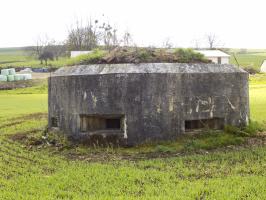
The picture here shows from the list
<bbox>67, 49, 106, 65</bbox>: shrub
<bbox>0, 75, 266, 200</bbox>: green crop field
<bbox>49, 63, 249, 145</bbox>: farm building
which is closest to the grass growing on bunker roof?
<bbox>67, 49, 106, 65</bbox>: shrub

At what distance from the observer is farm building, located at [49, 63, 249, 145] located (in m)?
9.25

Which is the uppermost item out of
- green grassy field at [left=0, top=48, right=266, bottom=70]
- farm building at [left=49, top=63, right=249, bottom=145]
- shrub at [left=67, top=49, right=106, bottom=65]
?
shrub at [left=67, top=49, right=106, bottom=65]

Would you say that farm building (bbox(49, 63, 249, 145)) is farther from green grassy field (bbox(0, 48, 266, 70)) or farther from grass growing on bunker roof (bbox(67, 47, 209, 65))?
green grassy field (bbox(0, 48, 266, 70))

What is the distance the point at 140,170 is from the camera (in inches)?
282

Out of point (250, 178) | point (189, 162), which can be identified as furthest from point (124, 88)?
point (250, 178)

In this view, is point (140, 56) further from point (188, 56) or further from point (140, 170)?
point (140, 170)

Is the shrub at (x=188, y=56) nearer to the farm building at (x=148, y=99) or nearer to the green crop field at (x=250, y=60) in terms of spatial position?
the farm building at (x=148, y=99)

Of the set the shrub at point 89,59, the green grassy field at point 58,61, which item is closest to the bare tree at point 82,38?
the green grassy field at point 58,61

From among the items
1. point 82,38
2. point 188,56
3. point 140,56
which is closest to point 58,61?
point 82,38

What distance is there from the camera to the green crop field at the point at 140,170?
232 inches

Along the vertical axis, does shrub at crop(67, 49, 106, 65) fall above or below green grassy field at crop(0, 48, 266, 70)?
above

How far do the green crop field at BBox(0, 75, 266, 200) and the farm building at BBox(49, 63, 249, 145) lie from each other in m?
0.41

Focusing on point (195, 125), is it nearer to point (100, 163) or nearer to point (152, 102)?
point (152, 102)

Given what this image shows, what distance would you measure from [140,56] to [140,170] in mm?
3509
